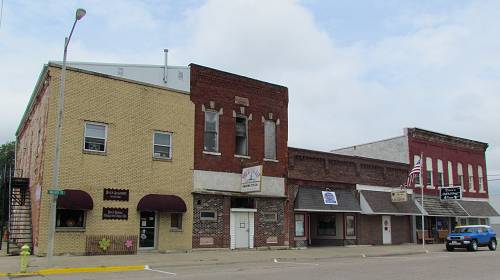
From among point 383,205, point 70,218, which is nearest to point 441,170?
point 383,205

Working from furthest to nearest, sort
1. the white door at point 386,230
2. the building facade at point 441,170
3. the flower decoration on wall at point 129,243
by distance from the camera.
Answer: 1. the building facade at point 441,170
2. the white door at point 386,230
3. the flower decoration on wall at point 129,243

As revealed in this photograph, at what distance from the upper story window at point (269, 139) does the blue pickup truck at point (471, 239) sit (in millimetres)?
12194

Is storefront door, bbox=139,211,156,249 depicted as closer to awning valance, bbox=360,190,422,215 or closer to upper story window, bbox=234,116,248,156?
upper story window, bbox=234,116,248,156

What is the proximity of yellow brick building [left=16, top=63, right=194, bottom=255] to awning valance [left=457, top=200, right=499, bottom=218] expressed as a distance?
2443 centimetres

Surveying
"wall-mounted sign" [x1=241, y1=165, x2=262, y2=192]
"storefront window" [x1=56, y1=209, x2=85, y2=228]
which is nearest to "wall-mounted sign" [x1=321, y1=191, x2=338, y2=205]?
"wall-mounted sign" [x1=241, y1=165, x2=262, y2=192]

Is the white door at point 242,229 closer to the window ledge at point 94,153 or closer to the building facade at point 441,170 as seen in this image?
the window ledge at point 94,153

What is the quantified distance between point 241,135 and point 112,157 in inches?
293

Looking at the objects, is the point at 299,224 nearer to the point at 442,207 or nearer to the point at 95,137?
the point at 95,137

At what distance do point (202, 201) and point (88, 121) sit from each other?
671cm

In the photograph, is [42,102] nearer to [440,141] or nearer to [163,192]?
[163,192]

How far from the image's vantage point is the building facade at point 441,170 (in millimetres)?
36344

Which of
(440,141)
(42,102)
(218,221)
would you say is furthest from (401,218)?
(42,102)

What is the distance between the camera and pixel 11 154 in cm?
5269

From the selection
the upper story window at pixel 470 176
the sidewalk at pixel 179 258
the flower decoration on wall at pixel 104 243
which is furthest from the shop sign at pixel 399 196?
the flower decoration on wall at pixel 104 243
